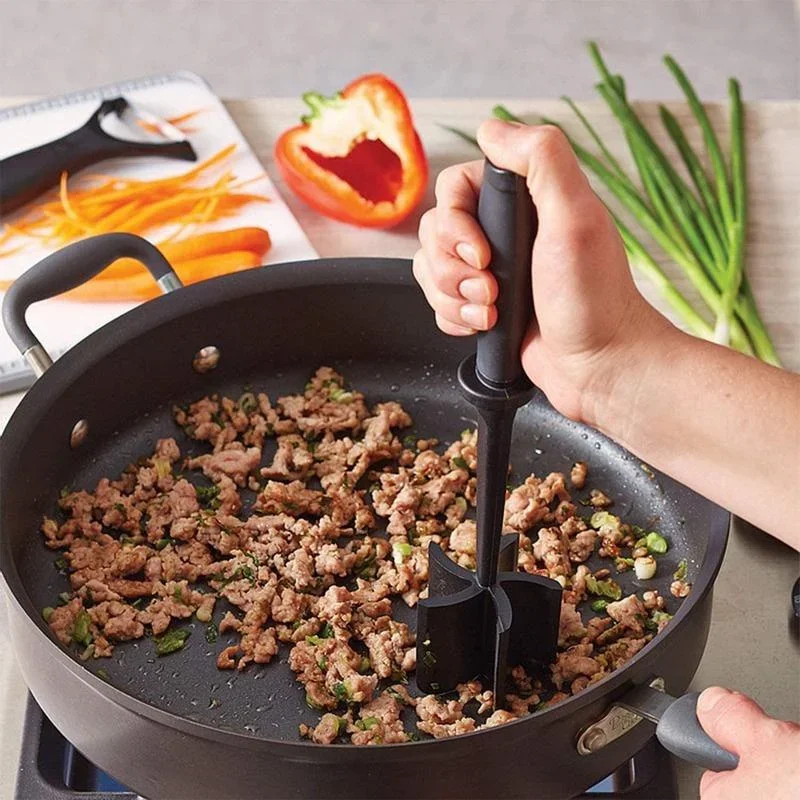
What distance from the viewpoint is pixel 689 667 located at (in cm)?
111

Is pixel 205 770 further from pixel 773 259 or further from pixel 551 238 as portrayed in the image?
pixel 773 259

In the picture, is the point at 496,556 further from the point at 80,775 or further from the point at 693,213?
the point at 693,213

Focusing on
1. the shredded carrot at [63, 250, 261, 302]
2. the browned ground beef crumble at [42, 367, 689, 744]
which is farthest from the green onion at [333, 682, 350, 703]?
the shredded carrot at [63, 250, 261, 302]

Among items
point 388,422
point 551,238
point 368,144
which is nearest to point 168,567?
point 388,422

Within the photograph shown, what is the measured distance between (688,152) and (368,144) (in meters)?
0.42

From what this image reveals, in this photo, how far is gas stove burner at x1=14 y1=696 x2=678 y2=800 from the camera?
117cm

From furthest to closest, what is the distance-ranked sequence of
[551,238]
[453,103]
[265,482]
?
[453,103]
[265,482]
[551,238]

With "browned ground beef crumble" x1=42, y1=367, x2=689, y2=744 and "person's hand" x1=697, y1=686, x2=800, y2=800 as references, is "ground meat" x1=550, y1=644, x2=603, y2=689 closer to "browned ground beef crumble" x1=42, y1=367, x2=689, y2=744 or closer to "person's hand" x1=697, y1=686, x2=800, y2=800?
"browned ground beef crumble" x1=42, y1=367, x2=689, y2=744

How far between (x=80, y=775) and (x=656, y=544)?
569 millimetres

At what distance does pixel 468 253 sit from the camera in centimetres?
91

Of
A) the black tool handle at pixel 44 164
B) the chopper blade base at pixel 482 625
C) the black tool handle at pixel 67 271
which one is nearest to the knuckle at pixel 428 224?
the chopper blade base at pixel 482 625

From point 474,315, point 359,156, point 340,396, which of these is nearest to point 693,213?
point 359,156

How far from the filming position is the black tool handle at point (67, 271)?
139 centimetres

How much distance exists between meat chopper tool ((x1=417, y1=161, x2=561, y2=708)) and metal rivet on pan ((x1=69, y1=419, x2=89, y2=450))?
1.33ft
